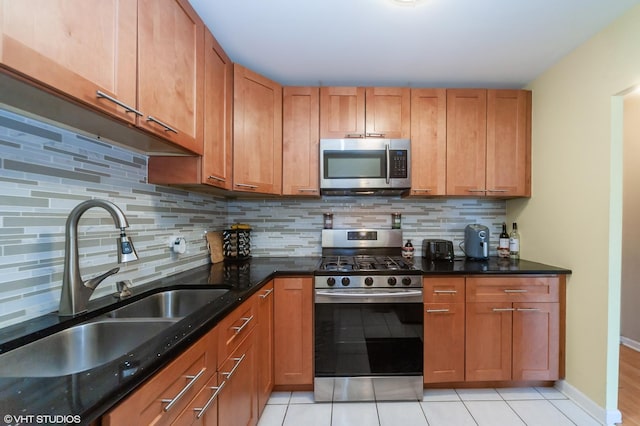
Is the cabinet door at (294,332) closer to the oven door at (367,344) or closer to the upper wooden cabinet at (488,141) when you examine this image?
the oven door at (367,344)

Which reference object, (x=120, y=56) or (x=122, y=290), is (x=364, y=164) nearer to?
(x=120, y=56)

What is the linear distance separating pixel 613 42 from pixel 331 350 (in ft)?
8.25

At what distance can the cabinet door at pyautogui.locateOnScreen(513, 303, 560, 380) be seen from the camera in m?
1.87

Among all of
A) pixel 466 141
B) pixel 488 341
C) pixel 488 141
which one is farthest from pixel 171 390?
pixel 488 141

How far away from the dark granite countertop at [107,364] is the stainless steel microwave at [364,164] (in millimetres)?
923

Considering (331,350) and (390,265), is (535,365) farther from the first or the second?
(331,350)

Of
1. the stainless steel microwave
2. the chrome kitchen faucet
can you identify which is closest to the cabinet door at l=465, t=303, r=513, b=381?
the stainless steel microwave

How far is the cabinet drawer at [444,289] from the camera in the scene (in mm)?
1862

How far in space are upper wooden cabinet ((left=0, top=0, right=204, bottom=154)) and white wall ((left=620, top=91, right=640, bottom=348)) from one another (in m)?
3.57

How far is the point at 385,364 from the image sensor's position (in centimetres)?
183

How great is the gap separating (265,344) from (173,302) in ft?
2.05

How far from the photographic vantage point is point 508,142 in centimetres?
220

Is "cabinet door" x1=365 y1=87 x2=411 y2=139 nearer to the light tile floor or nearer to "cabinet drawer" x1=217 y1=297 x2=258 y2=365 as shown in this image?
"cabinet drawer" x1=217 y1=297 x2=258 y2=365

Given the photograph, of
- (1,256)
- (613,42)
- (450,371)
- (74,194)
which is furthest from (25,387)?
(613,42)
